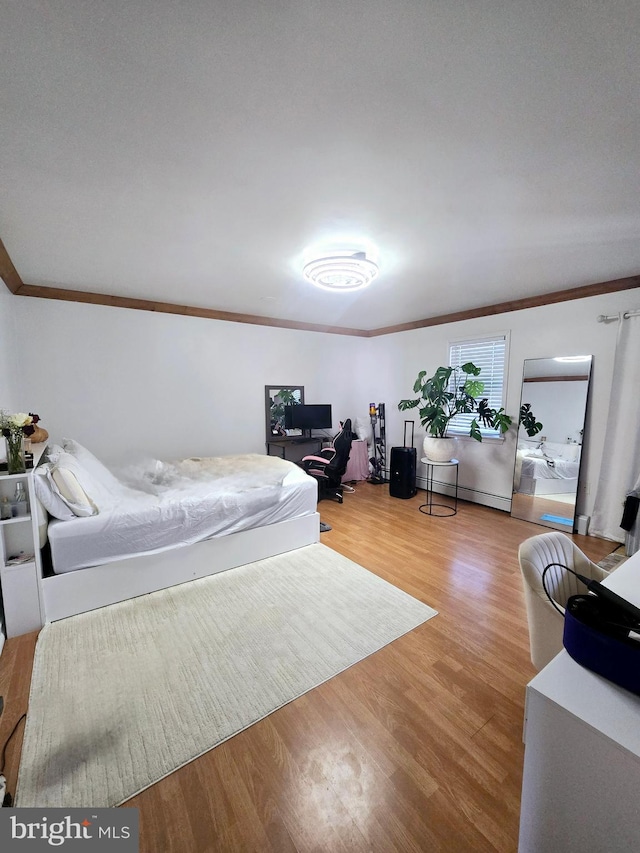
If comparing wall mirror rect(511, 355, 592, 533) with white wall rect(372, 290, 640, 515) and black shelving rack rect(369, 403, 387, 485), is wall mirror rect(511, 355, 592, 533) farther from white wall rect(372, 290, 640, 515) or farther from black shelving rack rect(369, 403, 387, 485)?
black shelving rack rect(369, 403, 387, 485)

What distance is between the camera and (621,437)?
3.27m

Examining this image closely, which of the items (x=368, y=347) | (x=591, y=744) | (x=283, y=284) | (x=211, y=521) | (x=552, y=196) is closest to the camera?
(x=591, y=744)

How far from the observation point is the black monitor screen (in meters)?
5.12

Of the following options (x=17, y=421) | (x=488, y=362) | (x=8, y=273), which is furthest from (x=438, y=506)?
(x=8, y=273)

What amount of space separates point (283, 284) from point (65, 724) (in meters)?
3.40

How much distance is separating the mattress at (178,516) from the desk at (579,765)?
90.5 inches

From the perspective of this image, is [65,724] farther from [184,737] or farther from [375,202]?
[375,202]

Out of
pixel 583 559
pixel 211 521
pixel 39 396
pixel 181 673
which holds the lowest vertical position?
pixel 181 673

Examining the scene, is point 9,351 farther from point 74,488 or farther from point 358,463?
point 358,463

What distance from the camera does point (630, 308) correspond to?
3.15 m

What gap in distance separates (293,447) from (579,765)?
182 inches

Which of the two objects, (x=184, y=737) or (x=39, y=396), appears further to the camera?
(x=39, y=396)

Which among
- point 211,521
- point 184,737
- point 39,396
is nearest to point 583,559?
point 184,737

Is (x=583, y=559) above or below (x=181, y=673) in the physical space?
above
